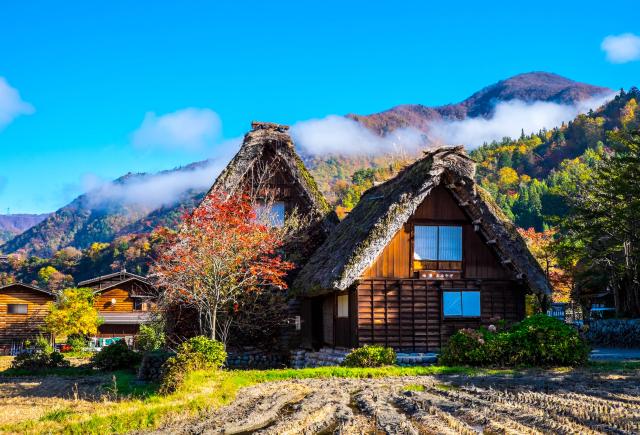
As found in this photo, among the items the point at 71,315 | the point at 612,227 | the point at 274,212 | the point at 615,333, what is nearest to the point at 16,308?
the point at 71,315

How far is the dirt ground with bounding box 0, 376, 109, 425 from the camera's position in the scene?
13594 millimetres

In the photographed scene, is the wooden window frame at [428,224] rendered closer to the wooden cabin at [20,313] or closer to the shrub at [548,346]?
the shrub at [548,346]

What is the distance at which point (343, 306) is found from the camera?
71.5 ft

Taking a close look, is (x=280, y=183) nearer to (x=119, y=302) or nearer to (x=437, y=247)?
(x=437, y=247)

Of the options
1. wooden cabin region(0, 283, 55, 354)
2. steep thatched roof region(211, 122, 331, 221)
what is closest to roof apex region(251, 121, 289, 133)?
→ steep thatched roof region(211, 122, 331, 221)

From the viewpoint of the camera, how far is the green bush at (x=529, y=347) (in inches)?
666

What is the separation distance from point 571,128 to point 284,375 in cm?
11782

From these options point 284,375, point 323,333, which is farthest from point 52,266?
point 284,375

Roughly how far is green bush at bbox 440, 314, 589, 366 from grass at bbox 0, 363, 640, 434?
2.16 feet

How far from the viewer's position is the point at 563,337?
55.8ft

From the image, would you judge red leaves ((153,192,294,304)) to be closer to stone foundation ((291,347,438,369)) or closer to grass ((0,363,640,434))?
stone foundation ((291,347,438,369))

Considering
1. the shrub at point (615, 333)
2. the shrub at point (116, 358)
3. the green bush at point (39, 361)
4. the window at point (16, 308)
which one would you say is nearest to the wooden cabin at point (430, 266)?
the shrub at point (116, 358)

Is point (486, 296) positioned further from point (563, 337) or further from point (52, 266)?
point (52, 266)

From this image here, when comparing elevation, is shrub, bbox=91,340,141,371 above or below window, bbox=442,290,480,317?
below
